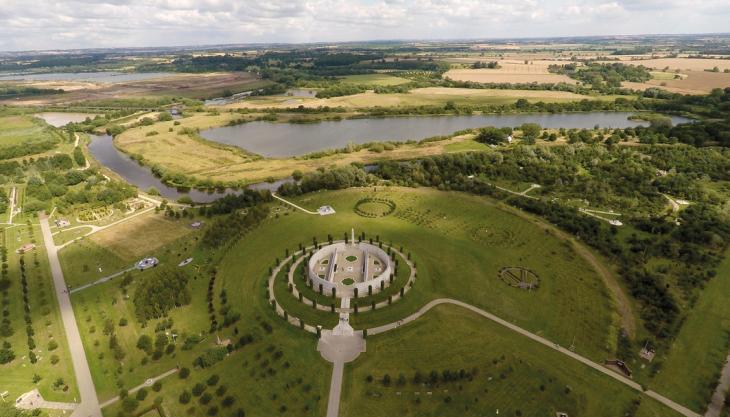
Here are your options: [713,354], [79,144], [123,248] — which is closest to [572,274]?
[713,354]

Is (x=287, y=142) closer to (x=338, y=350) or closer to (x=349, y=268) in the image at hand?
(x=349, y=268)

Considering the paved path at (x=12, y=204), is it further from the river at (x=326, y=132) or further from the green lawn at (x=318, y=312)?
the green lawn at (x=318, y=312)

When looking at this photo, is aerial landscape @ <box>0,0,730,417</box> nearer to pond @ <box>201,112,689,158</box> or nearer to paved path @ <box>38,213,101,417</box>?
paved path @ <box>38,213,101,417</box>

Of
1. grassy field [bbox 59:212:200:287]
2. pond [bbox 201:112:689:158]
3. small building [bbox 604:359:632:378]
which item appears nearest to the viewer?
small building [bbox 604:359:632:378]

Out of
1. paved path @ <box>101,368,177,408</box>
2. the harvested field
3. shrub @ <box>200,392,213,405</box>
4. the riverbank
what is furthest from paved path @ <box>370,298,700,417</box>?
the riverbank

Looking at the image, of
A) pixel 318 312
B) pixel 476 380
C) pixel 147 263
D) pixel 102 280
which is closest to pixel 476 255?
pixel 476 380

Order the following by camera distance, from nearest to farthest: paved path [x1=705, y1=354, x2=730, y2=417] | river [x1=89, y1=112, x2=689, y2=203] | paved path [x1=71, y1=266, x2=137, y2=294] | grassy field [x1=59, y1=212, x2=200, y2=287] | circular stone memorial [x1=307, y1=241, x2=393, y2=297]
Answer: paved path [x1=705, y1=354, x2=730, y2=417]
circular stone memorial [x1=307, y1=241, x2=393, y2=297]
paved path [x1=71, y1=266, x2=137, y2=294]
grassy field [x1=59, y1=212, x2=200, y2=287]
river [x1=89, y1=112, x2=689, y2=203]
